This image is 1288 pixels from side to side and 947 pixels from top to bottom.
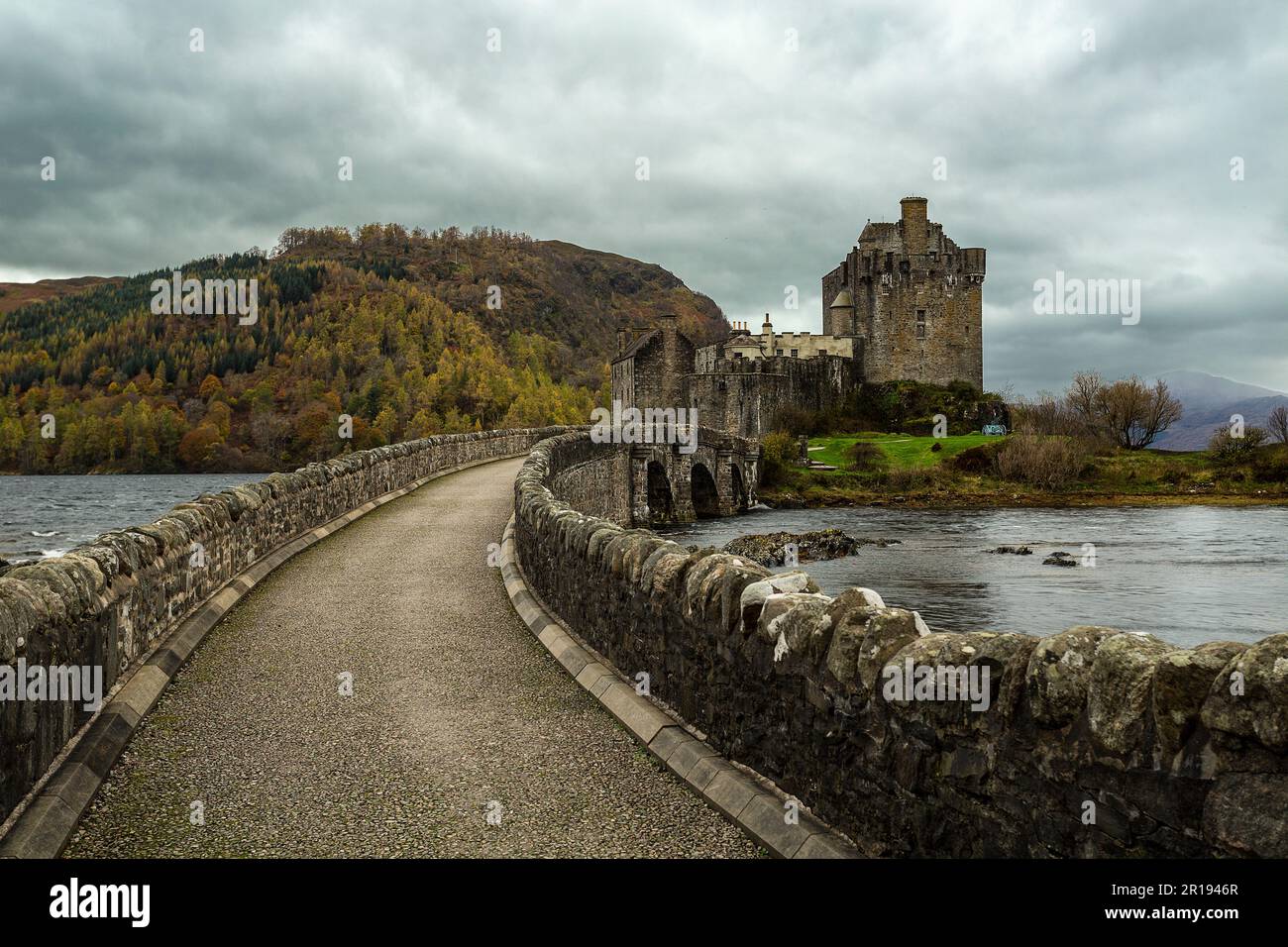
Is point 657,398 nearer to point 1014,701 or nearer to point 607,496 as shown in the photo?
point 607,496

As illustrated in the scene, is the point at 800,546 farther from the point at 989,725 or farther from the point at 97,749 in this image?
the point at 989,725

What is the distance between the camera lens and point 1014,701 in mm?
3521

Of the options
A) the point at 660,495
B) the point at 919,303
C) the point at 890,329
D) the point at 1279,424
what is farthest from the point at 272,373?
the point at 1279,424

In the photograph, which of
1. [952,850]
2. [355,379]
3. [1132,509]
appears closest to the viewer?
[952,850]

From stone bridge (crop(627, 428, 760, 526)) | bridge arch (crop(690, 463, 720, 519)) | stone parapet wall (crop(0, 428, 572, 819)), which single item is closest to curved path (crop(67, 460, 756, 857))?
stone parapet wall (crop(0, 428, 572, 819))

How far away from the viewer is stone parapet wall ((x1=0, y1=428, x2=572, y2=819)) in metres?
5.09

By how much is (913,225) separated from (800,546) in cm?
4222

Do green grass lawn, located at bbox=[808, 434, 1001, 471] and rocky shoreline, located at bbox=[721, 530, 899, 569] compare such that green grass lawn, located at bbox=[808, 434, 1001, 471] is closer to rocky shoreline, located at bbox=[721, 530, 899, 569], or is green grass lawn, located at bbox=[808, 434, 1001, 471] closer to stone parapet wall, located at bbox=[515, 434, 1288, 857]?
rocky shoreline, located at bbox=[721, 530, 899, 569]

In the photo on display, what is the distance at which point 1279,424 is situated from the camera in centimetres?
5941

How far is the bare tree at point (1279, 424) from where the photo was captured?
5854cm

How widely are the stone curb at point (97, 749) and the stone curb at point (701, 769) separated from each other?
2988mm

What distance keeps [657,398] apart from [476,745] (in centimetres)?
5627

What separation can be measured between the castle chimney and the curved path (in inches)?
2629
